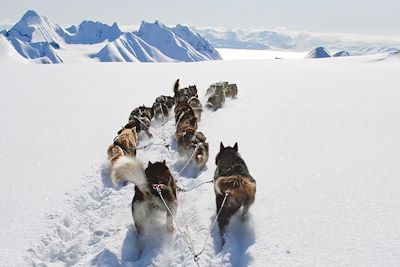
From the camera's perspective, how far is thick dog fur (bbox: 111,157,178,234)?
17.6 ft

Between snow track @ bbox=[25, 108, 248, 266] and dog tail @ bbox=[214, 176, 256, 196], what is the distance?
57cm

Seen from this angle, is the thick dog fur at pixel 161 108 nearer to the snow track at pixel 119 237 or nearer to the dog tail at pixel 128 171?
the snow track at pixel 119 237

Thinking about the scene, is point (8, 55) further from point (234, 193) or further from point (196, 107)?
point (234, 193)

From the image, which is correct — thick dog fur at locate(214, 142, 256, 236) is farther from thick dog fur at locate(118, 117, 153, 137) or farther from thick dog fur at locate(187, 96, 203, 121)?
thick dog fur at locate(187, 96, 203, 121)

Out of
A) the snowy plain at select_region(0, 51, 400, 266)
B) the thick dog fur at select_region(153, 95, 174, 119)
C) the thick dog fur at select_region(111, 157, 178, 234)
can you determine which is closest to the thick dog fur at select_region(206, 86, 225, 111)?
the snowy plain at select_region(0, 51, 400, 266)

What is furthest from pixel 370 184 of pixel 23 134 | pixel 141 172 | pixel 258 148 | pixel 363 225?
pixel 23 134

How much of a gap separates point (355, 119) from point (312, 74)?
15858 mm

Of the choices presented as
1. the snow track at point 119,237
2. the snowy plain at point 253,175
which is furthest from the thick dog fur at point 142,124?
the snow track at point 119,237

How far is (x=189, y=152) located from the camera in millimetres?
9164

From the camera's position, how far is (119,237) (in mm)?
6105

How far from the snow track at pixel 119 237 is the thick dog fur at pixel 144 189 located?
7.7 inches

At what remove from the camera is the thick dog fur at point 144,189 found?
5.36 m

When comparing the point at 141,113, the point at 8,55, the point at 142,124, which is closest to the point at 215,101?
the point at 141,113

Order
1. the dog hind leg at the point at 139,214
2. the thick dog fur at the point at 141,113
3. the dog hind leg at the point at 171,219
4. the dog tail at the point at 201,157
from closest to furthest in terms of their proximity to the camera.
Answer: the dog hind leg at the point at 139,214
the dog hind leg at the point at 171,219
the dog tail at the point at 201,157
the thick dog fur at the point at 141,113
